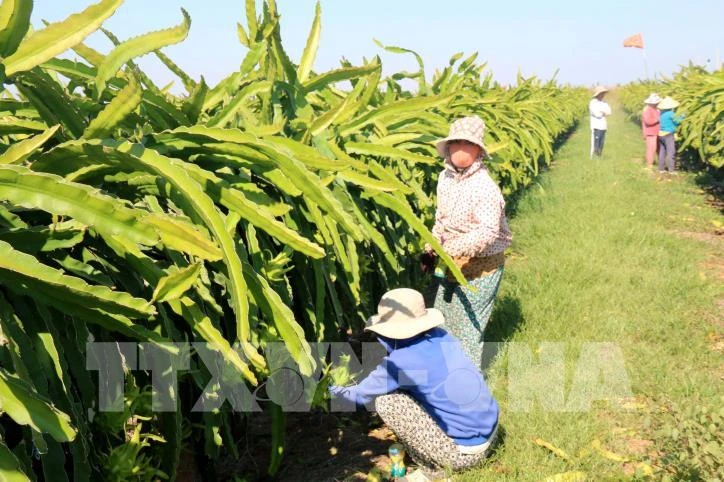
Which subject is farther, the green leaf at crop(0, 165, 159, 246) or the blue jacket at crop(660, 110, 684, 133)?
the blue jacket at crop(660, 110, 684, 133)

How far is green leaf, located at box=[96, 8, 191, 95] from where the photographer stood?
1814 millimetres

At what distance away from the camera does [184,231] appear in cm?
163

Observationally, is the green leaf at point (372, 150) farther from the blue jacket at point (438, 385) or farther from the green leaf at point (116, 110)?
the green leaf at point (116, 110)

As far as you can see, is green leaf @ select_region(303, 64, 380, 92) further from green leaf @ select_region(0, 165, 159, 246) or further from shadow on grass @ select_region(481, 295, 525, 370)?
shadow on grass @ select_region(481, 295, 525, 370)

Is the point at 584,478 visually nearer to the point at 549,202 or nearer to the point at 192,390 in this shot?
the point at 192,390

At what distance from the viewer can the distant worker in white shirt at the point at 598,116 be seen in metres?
14.2

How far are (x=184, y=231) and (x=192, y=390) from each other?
869 millimetres

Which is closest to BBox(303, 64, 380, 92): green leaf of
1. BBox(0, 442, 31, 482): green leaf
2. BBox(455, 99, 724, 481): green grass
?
BBox(455, 99, 724, 481): green grass

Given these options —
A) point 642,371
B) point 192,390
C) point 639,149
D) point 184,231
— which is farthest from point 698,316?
point 639,149

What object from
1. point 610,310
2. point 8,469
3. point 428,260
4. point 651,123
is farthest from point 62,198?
point 651,123

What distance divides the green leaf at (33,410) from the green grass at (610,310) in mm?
2125

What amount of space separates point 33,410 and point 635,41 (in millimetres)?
34317

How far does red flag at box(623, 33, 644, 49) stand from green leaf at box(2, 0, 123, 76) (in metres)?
33.2

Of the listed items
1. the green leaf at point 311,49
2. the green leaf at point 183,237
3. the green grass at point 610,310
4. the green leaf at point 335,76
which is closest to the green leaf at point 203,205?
the green leaf at point 183,237
